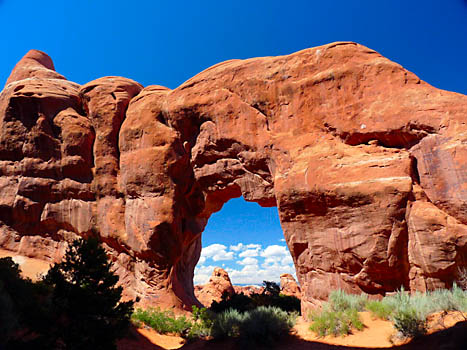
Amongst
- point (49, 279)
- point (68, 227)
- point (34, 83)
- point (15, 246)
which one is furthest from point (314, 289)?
point (34, 83)

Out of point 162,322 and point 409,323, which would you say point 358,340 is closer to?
point 409,323

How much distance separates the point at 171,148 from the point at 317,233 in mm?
8785

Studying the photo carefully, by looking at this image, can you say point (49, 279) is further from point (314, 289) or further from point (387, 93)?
point (387, 93)

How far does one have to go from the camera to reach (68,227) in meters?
18.7

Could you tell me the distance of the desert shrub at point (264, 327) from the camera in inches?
362

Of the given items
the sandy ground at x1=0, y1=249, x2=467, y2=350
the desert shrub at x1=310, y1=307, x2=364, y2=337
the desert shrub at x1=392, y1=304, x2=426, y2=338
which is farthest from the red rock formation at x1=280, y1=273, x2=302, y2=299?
the desert shrub at x1=392, y1=304, x2=426, y2=338

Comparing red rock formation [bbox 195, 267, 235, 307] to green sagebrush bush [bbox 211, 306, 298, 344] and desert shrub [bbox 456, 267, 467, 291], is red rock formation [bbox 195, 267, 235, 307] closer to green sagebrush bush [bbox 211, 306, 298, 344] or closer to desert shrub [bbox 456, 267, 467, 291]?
green sagebrush bush [bbox 211, 306, 298, 344]

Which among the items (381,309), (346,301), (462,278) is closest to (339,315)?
(346,301)

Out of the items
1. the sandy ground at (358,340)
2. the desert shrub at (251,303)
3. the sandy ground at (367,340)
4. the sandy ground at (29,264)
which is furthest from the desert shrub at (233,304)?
the sandy ground at (29,264)

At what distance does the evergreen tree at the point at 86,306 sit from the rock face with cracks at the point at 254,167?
639 centimetres

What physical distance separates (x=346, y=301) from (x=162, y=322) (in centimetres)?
764

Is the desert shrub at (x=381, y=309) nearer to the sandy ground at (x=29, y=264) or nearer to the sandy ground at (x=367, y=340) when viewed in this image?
the sandy ground at (x=367, y=340)

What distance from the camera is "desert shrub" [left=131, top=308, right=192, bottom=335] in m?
13.0

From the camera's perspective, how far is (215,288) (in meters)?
28.5
